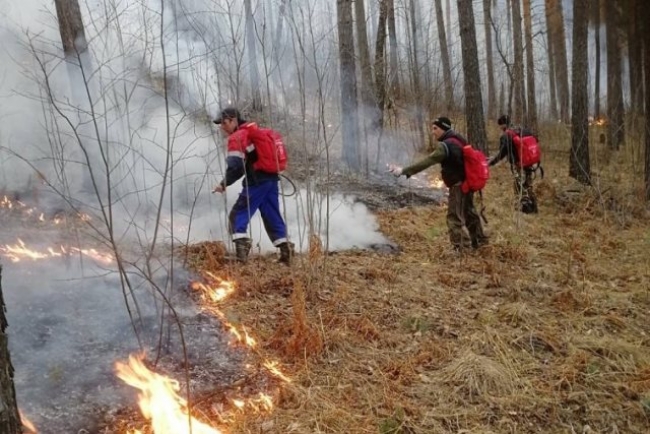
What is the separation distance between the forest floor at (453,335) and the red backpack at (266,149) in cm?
109

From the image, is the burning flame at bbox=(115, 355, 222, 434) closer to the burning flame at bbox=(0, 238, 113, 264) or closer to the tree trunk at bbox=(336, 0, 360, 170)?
the burning flame at bbox=(0, 238, 113, 264)

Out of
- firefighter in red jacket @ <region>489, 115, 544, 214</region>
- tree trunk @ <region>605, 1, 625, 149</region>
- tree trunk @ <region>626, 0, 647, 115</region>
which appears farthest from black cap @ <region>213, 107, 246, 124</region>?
Answer: tree trunk @ <region>605, 1, 625, 149</region>

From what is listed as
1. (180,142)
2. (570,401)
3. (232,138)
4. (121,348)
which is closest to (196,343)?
(121,348)

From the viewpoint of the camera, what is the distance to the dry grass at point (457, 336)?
3348 millimetres

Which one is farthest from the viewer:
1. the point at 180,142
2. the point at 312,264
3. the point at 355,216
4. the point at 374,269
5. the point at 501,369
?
the point at 180,142

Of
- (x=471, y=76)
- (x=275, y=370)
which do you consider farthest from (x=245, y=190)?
(x=471, y=76)

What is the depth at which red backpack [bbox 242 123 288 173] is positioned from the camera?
563 centimetres

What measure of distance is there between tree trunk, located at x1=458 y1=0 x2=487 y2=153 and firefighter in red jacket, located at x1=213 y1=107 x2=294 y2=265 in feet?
18.4

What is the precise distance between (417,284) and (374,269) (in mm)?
528

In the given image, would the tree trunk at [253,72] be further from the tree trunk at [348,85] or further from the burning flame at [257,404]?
the burning flame at [257,404]

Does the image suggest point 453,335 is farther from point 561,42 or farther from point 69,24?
point 561,42

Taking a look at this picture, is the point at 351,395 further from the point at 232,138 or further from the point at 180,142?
the point at 180,142

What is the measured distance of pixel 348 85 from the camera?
1039cm

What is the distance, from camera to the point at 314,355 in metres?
3.95
